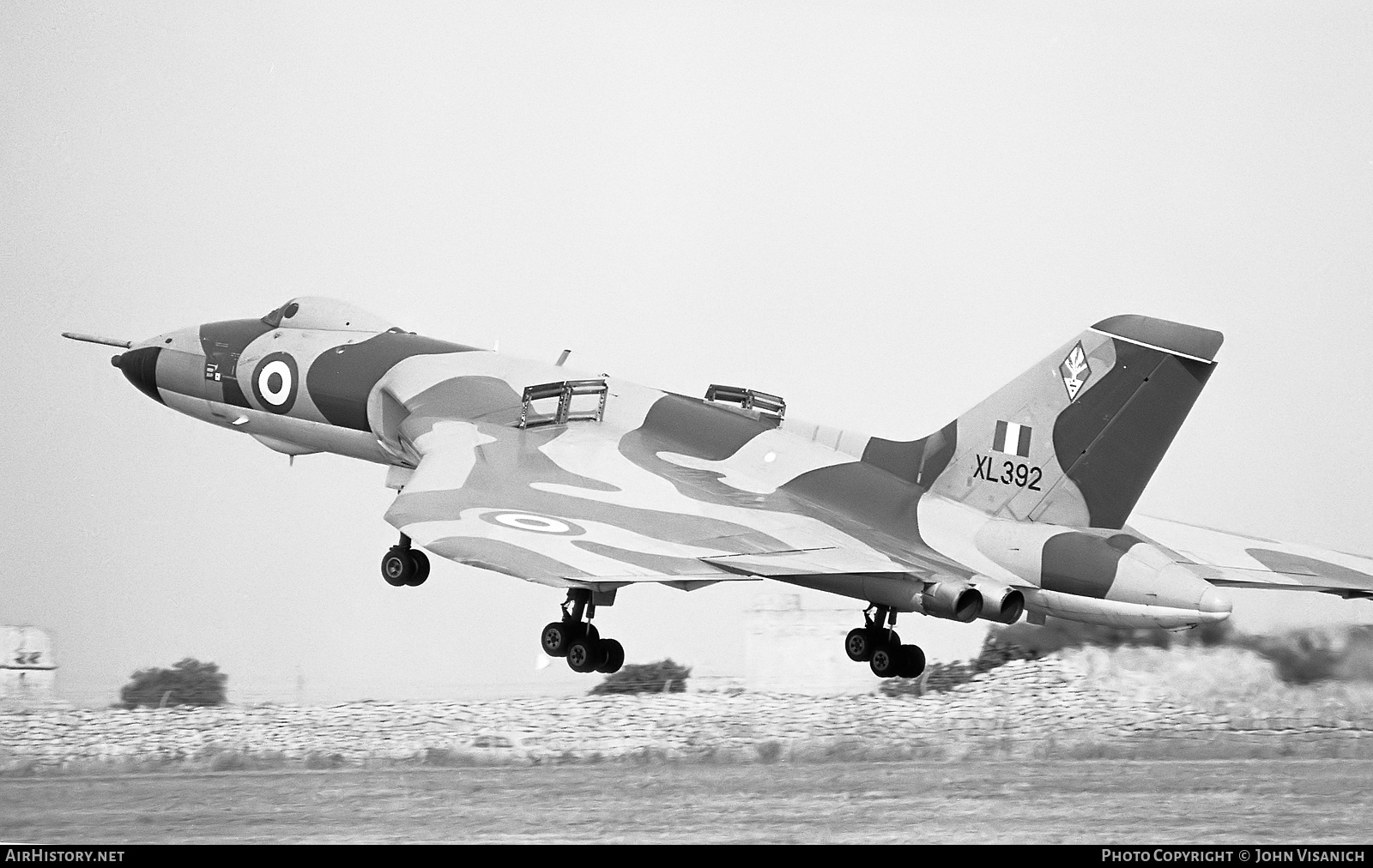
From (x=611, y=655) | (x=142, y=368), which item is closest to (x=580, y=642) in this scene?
(x=611, y=655)

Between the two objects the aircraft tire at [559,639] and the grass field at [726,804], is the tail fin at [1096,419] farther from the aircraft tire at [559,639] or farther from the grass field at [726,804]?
the grass field at [726,804]

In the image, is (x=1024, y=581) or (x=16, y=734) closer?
(x=1024, y=581)

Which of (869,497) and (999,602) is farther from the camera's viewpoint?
(869,497)

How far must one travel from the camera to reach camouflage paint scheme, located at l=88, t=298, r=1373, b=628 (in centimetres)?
1914

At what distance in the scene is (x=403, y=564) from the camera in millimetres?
25766

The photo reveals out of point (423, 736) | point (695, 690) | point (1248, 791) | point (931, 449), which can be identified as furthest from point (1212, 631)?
point (423, 736)

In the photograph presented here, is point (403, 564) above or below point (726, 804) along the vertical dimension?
above

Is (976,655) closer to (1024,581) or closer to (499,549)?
(1024,581)

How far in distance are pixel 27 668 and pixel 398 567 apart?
14809mm

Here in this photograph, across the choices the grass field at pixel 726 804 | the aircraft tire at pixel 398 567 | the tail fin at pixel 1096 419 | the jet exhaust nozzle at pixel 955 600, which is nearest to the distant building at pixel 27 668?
the grass field at pixel 726 804

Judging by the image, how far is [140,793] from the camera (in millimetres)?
35469

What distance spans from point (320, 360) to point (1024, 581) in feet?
42.2

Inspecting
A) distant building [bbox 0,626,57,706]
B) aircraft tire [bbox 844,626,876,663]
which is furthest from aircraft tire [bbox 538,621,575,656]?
distant building [bbox 0,626,57,706]

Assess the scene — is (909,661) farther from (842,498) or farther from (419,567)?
(419,567)
